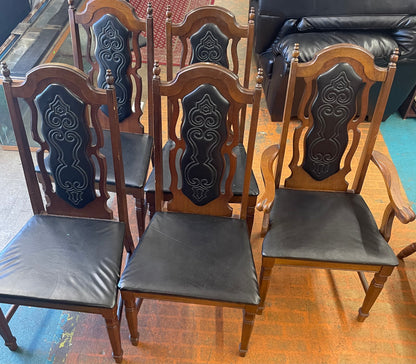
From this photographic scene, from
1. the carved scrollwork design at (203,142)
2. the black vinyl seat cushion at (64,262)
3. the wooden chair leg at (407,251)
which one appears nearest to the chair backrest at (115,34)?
the carved scrollwork design at (203,142)

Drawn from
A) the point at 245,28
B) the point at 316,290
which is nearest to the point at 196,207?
the point at 316,290

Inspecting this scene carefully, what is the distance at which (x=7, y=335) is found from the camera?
1.53 meters

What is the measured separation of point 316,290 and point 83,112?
135 centimetres

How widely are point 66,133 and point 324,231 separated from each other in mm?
1092

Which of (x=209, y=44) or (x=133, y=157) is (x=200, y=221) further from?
(x=209, y=44)

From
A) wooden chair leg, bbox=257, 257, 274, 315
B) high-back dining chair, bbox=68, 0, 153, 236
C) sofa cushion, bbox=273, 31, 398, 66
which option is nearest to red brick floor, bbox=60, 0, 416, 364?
wooden chair leg, bbox=257, 257, 274, 315

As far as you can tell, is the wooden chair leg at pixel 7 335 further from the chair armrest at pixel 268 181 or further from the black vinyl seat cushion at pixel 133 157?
the chair armrest at pixel 268 181

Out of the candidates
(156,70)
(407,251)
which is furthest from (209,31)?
(407,251)

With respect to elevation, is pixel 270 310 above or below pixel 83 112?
below

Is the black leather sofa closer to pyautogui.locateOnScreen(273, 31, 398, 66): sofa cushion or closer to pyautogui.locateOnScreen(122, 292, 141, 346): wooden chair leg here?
pyautogui.locateOnScreen(273, 31, 398, 66): sofa cushion

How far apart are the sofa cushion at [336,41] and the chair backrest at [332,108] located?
941 mm

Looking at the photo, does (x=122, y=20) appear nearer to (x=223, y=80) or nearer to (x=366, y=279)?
(x=223, y=80)

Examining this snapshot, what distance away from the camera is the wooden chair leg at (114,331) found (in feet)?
4.41

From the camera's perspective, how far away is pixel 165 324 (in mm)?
1691
